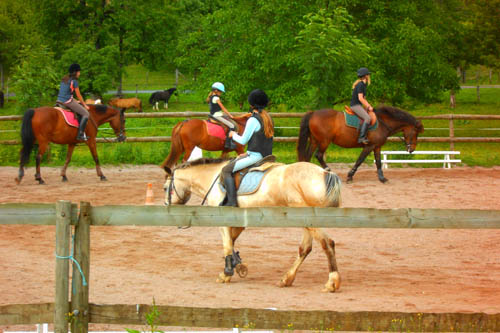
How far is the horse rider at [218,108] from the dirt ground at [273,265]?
92.1 inches

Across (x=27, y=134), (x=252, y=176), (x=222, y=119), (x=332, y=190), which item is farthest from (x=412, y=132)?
(x=332, y=190)

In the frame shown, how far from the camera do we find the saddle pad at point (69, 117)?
17.2 meters

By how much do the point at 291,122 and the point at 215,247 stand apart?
21305 millimetres

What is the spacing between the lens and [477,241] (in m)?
11.6

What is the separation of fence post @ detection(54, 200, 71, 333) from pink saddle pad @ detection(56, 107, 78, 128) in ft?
40.1

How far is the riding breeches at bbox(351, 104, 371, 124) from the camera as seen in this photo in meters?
17.3

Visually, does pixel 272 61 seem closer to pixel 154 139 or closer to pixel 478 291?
pixel 154 139

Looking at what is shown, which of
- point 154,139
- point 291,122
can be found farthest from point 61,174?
point 291,122

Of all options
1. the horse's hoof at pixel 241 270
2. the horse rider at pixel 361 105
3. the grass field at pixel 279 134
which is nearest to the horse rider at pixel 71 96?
the grass field at pixel 279 134

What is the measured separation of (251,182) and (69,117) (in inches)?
378

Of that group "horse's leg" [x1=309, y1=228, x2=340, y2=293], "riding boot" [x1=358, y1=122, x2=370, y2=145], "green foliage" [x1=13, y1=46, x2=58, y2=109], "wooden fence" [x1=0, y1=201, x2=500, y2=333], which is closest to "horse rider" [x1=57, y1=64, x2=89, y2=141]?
"green foliage" [x1=13, y1=46, x2=58, y2=109]

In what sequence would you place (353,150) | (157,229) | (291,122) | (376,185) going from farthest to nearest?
1. (291,122)
2. (353,150)
3. (376,185)
4. (157,229)

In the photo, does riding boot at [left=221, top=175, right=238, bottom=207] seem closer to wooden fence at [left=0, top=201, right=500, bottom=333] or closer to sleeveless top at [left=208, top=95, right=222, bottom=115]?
wooden fence at [left=0, top=201, right=500, bottom=333]

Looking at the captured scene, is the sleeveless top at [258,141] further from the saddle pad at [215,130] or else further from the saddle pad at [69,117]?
the saddle pad at [69,117]
